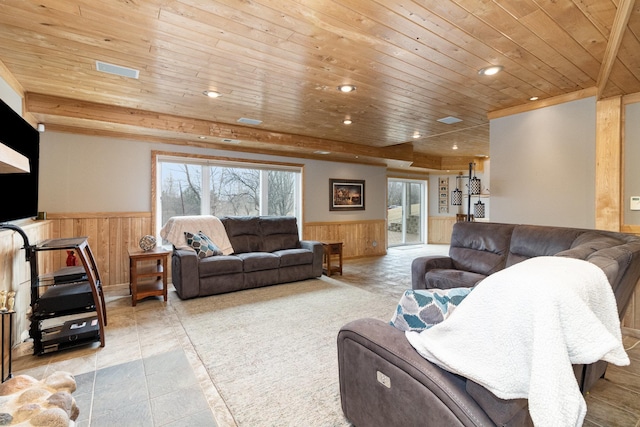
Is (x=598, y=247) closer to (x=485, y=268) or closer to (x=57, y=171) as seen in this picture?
(x=485, y=268)

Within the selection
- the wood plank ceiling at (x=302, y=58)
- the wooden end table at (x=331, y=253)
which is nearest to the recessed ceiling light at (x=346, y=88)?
the wood plank ceiling at (x=302, y=58)

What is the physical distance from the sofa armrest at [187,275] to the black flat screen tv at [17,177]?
1.52 m

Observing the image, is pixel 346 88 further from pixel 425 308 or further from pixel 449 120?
pixel 425 308

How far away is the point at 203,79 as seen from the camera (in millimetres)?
2887

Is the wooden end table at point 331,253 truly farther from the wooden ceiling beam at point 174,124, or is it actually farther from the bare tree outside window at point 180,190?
the bare tree outside window at point 180,190

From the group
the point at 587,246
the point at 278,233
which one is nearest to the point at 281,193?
the point at 278,233

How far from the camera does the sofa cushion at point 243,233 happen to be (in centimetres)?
476

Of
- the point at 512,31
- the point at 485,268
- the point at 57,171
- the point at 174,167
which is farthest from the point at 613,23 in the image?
the point at 57,171

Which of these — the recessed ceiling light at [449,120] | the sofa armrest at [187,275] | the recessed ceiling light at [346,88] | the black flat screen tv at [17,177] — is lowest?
the sofa armrest at [187,275]

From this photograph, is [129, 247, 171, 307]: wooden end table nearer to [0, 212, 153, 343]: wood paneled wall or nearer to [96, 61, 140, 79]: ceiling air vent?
[0, 212, 153, 343]: wood paneled wall

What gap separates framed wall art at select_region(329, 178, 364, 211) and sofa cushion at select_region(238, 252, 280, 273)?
8.15 feet

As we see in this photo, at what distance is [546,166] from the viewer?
343 centimetres

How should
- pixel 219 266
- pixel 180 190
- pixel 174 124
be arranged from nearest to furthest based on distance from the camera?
pixel 219 266 → pixel 174 124 → pixel 180 190

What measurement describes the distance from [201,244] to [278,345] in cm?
217
